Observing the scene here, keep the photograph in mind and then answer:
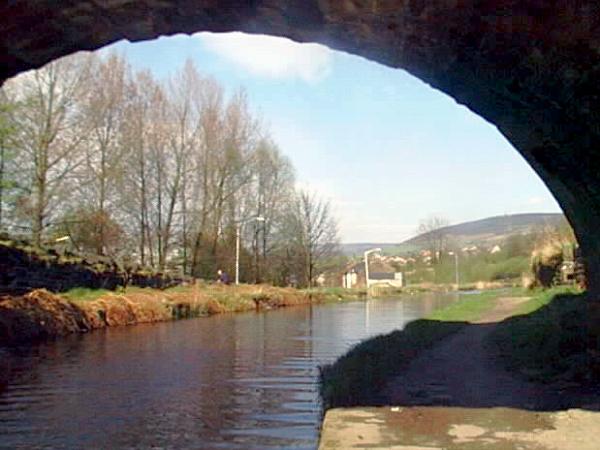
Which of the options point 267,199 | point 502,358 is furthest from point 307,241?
point 502,358

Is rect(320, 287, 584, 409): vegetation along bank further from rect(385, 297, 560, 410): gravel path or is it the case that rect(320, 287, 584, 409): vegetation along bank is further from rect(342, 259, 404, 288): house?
rect(342, 259, 404, 288): house

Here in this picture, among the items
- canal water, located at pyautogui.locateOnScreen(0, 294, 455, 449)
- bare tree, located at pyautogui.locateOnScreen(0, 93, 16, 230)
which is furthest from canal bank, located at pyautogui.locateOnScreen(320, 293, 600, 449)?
bare tree, located at pyautogui.locateOnScreen(0, 93, 16, 230)

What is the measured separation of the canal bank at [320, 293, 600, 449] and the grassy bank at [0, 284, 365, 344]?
1078cm

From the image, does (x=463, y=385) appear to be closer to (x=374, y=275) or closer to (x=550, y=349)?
(x=550, y=349)

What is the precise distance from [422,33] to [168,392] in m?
7.28

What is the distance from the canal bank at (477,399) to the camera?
7090 millimetres

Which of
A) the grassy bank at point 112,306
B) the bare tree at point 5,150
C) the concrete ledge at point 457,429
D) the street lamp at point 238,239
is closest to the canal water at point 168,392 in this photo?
the concrete ledge at point 457,429

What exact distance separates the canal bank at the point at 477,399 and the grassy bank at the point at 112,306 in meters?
10.8

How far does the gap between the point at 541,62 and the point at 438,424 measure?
A: 3485mm

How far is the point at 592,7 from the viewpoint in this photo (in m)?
6.57

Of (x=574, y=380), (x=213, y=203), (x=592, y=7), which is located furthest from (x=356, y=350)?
(x=213, y=203)

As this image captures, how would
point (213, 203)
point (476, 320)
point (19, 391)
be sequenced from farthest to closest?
point (213, 203) < point (476, 320) < point (19, 391)

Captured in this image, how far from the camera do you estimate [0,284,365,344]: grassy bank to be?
21.1 m

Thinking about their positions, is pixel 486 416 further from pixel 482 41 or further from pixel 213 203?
pixel 213 203
